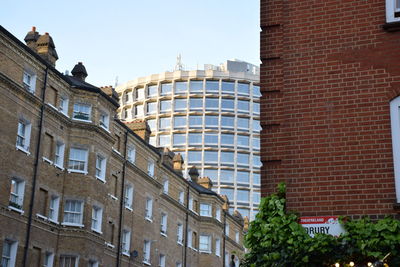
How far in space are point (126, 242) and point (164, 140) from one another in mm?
70253

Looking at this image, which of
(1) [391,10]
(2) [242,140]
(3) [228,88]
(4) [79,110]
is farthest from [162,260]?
(3) [228,88]

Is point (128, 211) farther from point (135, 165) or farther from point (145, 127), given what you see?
point (145, 127)

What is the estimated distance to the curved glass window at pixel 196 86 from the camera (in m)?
121

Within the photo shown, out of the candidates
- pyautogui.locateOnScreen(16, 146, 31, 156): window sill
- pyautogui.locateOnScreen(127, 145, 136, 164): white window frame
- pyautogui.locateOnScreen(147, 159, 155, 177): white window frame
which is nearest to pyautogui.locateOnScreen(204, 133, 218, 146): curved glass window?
pyautogui.locateOnScreen(147, 159, 155, 177): white window frame

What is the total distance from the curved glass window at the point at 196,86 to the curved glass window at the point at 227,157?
1140 cm

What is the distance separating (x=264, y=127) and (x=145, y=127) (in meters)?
44.9

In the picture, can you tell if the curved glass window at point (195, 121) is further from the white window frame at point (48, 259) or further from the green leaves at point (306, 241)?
the green leaves at point (306, 241)

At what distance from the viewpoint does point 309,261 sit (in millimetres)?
12516

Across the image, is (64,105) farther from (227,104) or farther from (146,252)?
(227,104)

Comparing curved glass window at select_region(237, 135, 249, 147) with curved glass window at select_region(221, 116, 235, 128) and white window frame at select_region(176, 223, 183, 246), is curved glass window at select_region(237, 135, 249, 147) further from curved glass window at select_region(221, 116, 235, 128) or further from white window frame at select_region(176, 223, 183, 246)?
white window frame at select_region(176, 223, 183, 246)

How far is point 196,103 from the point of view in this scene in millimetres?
120312

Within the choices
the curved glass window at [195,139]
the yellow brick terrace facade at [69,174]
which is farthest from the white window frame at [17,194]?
the curved glass window at [195,139]

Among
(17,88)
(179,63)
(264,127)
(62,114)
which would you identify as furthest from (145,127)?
(179,63)

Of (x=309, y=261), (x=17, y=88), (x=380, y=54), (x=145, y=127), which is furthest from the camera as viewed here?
(x=145, y=127)
